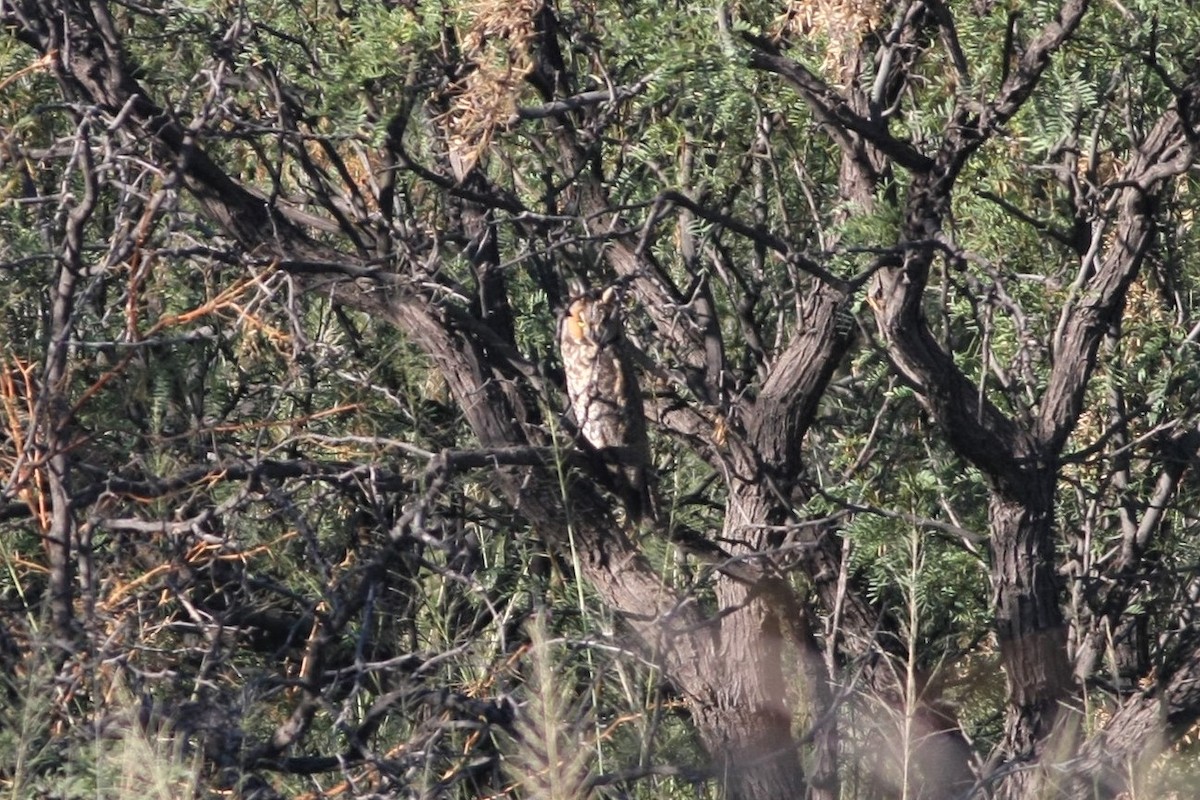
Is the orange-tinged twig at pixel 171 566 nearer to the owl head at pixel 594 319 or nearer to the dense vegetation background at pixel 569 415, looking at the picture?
the dense vegetation background at pixel 569 415

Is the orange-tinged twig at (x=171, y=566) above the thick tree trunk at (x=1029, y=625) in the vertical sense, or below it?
below

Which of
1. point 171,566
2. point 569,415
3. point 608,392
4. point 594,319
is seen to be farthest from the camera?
point 608,392

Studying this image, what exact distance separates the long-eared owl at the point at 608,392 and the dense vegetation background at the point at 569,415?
0.23 feet

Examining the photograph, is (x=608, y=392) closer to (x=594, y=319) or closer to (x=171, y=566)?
(x=594, y=319)

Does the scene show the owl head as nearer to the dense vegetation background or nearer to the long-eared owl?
the long-eared owl

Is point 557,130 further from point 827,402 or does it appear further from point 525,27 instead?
point 827,402

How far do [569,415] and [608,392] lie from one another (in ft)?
2.52

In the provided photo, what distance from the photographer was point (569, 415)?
3.99 metres

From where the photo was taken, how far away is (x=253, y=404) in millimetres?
5363

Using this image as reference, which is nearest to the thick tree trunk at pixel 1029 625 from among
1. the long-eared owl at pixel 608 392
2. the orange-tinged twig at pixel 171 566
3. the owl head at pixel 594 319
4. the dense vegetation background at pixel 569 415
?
the dense vegetation background at pixel 569 415

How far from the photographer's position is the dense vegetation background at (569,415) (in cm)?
306

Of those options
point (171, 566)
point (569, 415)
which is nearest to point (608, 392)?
point (569, 415)

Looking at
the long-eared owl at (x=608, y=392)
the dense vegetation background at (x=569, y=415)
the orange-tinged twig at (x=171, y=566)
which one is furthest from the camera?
the long-eared owl at (x=608, y=392)

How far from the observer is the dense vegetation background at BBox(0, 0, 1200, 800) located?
3.06 meters
